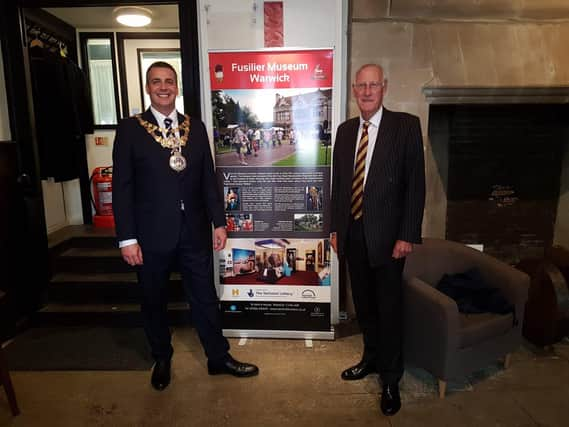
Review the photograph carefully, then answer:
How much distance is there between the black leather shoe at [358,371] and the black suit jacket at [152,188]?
110 cm

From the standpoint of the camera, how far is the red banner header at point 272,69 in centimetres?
239

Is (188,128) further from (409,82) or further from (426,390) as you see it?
(426,390)

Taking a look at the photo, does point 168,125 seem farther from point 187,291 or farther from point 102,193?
point 102,193

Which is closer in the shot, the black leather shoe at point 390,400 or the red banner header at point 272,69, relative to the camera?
the black leather shoe at point 390,400

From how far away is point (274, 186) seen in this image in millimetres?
2527

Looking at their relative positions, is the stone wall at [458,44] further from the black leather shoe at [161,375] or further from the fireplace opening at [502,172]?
the black leather shoe at [161,375]

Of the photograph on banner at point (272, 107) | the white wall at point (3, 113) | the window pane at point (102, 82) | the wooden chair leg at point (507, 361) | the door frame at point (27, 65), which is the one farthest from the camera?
the window pane at point (102, 82)

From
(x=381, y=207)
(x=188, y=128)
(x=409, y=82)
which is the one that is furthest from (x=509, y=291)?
(x=188, y=128)

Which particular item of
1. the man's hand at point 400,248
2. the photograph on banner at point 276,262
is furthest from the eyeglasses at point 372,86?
the photograph on banner at point 276,262

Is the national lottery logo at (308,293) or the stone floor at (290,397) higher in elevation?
the national lottery logo at (308,293)

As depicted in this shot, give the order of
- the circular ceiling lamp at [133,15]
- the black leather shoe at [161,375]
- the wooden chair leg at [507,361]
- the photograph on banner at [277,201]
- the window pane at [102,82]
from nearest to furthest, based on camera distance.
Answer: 1. the black leather shoe at [161,375]
2. the wooden chair leg at [507,361]
3. the photograph on banner at [277,201]
4. the circular ceiling lamp at [133,15]
5. the window pane at [102,82]

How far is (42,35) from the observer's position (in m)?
3.45

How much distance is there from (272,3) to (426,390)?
7.86ft

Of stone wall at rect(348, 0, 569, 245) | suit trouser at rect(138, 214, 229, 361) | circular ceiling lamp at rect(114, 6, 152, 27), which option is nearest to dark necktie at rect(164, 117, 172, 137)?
suit trouser at rect(138, 214, 229, 361)
